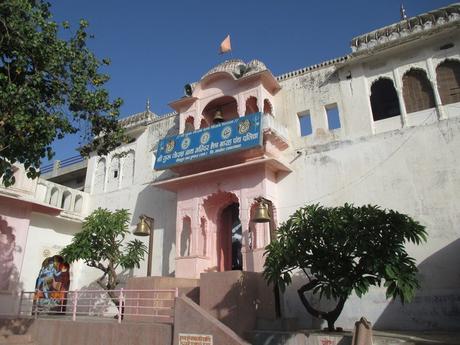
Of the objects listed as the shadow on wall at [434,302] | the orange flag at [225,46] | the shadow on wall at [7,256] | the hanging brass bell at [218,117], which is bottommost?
the shadow on wall at [434,302]

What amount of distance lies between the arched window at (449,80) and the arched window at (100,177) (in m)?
13.9

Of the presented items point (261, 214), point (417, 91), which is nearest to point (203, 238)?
point (261, 214)

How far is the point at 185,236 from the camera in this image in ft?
45.0

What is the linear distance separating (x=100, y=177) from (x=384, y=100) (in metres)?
12.5

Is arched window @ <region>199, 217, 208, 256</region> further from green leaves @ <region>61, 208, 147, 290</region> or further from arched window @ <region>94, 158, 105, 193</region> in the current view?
arched window @ <region>94, 158, 105, 193</region>

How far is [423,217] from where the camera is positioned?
10.5 m

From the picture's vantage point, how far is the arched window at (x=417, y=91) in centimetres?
1172

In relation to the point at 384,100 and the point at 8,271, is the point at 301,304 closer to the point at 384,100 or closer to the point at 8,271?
the point at 384,100

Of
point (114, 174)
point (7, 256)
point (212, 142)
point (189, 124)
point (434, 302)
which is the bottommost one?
point (434, 302)

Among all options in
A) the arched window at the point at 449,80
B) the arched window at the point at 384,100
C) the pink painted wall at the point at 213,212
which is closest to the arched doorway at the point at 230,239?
the pink painted wall at the point at 213,212

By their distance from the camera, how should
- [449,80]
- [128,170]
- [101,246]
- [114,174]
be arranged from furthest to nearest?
[114,174] → [128,170] → [101,246] → [449,80]

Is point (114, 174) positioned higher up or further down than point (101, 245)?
higher up

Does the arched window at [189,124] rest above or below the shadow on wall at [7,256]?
above

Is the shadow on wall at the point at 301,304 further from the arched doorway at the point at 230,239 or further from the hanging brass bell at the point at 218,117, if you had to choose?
the hanging brass bell at the point at 218,117
